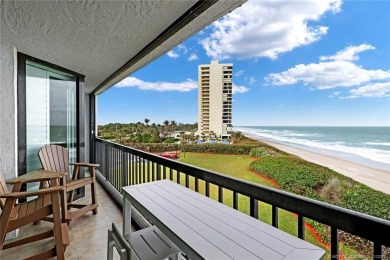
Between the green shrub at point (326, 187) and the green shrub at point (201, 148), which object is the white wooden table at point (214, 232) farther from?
the green shrub at point (201, 148)

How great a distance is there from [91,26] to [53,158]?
79.2 inches

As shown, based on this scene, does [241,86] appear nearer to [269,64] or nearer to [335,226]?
[269,64]

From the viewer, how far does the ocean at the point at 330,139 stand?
693 cm

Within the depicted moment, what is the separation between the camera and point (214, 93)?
4113 millimetres

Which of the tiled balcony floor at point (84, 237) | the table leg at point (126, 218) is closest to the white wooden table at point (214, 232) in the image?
the table leg at point (126, 218)

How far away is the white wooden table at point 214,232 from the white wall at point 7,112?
2099 millimetres

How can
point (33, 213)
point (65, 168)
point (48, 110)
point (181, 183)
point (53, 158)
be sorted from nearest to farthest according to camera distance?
1. point (33, 213)
2. point (181, 183)
3. point (53, 158)
4. point (65, 168)
5. point (48, 110)

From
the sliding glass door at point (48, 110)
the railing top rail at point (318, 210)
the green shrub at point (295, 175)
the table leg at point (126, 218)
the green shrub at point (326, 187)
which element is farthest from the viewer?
the green shrub at point (295, 175)

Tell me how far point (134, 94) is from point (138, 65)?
1024 centimetres

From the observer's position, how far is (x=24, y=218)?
1801 millimetres

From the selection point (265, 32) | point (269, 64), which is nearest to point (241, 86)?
point (269, 64)

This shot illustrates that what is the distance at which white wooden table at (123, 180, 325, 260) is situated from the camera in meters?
0.75

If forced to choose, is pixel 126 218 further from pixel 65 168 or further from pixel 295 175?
pixel 295 175

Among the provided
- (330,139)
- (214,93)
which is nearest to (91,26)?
(214,93)
